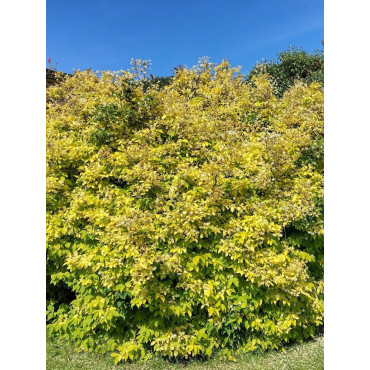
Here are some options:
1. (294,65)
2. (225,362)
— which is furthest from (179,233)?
(294,65)

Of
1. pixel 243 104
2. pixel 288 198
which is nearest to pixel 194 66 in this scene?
pixel 243 104

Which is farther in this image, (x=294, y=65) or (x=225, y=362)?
(x=294, y=65)

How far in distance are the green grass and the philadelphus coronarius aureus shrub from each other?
4.3 inches

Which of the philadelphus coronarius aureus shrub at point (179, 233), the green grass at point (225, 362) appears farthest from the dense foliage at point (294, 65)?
the green grass at point (225, 362)

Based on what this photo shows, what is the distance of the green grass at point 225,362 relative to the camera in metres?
3.08

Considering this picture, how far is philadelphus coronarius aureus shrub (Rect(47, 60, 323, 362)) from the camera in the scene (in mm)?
3217

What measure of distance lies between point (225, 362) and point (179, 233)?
138 cm

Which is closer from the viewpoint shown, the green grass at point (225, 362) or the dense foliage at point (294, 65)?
the green grass at point (225, 362)

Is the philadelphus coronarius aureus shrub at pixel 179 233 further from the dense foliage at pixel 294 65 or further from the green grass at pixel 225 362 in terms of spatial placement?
the dense foliage at pixel 294 65

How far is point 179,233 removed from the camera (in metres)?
3.25

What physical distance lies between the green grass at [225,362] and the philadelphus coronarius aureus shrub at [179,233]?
0.11m

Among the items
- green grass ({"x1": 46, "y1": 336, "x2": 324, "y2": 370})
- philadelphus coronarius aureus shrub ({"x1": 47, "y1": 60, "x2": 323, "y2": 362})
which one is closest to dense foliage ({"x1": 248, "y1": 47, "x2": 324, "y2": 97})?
philadelphus coronarius aureus shrub ({"x1": 47, "y1": 60, "x2": 323, "y2": 362})

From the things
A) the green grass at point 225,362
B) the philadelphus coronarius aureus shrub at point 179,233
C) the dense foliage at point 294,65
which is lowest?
the green grass at point 225,362

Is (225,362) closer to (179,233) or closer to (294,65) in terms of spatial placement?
(179,233)
